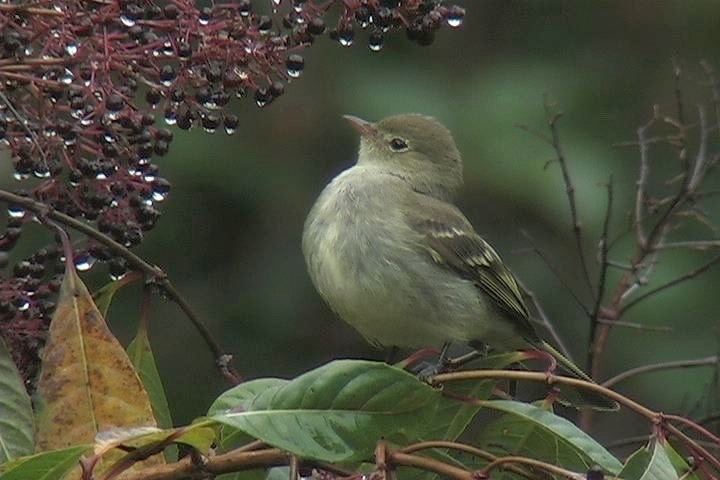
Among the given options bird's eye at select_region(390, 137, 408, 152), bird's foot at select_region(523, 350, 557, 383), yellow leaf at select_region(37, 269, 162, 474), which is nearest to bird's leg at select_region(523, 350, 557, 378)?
bird's foot at select_region(523, 350, 557, 383)

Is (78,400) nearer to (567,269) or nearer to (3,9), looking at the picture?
(3,9)

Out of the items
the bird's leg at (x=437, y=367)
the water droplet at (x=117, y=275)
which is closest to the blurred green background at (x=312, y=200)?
the bird's leg at (x=437, y=367)

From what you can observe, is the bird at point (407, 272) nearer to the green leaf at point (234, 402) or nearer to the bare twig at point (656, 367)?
the bare twig at point (656, 367)

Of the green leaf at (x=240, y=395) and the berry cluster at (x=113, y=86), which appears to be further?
the berry cluster at (x=113, y=86)

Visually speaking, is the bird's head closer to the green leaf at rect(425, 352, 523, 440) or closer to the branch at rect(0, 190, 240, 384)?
the branch at rect(0, 190, 240, 384)

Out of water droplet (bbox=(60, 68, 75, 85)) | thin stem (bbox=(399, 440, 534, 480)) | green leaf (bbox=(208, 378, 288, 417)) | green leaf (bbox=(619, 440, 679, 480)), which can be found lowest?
green leaf (bbox=(619, 440, 679, 480))

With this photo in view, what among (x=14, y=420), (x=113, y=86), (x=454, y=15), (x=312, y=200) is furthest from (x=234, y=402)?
(x=312, y=200)
